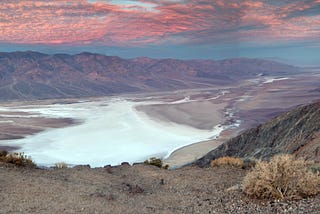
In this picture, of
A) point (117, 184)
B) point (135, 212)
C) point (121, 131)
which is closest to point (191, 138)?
point (121, 131)

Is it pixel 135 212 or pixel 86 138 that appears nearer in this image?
pixel 135 212

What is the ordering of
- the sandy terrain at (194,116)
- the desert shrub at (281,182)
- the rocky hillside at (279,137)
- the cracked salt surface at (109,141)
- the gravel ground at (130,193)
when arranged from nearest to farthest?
the gravel ground at (130,193) → the desert shrub at (281,182) → the rocky hillside at (279,137) → the cracked salt surface at (109,141) → the sandy terrain at (194,116)

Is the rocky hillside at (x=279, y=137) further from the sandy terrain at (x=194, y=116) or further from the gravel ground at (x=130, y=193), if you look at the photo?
the sandy terrain at (x=194, y=116)

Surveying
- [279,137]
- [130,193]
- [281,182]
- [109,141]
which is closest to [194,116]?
[109,141]

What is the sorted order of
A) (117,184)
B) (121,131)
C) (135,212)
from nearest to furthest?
(135,212) < (117,184) < (121,131)

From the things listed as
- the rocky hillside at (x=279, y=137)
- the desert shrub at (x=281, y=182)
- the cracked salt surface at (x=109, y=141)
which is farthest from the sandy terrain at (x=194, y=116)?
the desert shrub at (x=281, y=182)

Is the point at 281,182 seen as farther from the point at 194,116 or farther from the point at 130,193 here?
the point at 194,116

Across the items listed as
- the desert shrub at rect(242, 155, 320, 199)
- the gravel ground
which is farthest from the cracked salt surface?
the desert shrub at rect(242, 155, 320, 199)

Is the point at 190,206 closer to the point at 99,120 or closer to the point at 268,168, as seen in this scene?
the point at 268,168

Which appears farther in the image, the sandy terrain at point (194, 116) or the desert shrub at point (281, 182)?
the sandy terrain at point (194, 116)
